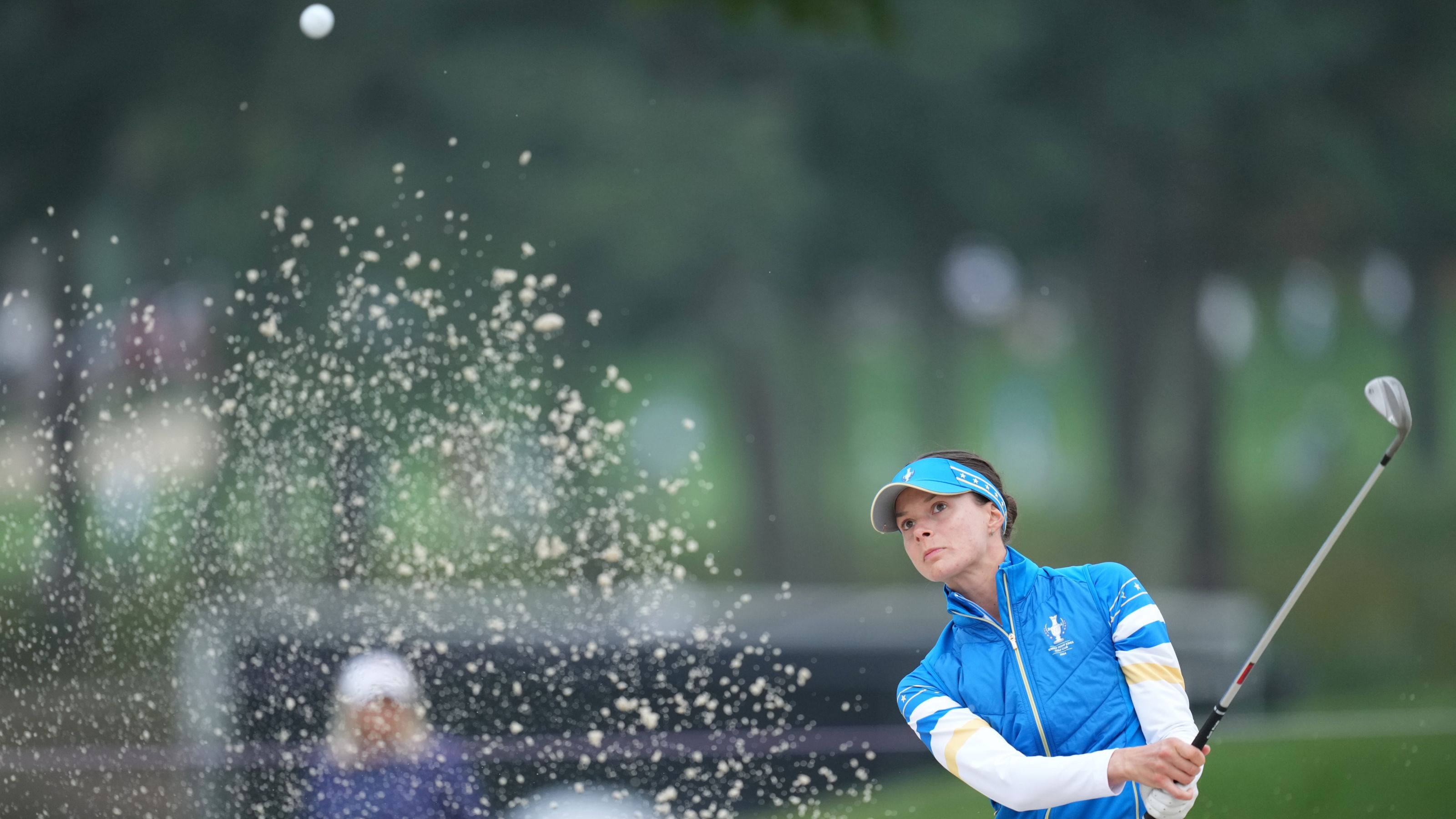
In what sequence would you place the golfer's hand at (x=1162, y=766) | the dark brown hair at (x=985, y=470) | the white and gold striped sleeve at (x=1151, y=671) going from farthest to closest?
the dark brown hair at (x=985, y=470) → the white and gold striped sleeve at (x=1151, y=671) → the golfer's hand at (x=1162, y=766)

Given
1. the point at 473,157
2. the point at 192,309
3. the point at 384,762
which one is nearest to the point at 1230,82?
the point at 473,157

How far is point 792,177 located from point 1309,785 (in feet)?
40.5

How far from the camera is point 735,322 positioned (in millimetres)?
20844

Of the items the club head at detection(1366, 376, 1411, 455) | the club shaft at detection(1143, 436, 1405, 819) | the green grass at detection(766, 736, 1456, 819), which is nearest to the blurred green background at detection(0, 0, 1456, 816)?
the green grass at detection(766, 736, 1456, 819)

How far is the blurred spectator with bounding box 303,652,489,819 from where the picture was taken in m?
5.23

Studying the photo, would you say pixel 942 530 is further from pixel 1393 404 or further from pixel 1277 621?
pixel 1393 404

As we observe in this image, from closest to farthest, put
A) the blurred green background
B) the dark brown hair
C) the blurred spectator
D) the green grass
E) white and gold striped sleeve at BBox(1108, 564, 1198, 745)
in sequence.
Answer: white and gold striped sleeve at BBox(1108, 564, 1198, 745)
the dark brown hair
the blurred spectator
the green grass
the blurred green background

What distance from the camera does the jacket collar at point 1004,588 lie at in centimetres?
305

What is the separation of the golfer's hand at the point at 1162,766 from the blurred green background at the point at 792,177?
569 inches

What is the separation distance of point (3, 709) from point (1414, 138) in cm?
1554

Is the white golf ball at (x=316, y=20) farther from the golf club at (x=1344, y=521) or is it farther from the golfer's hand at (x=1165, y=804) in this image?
the golfer's hand at (x=1165, y=804)

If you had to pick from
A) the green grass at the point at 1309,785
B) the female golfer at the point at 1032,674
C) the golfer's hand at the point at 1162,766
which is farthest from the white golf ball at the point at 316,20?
the golfer's hand at the point at 1162,766

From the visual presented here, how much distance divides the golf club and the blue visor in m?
0.50

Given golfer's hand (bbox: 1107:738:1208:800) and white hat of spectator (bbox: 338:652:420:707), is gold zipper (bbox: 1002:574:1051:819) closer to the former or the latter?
golfer's hand (bbox: 1107:738:1208:800)
